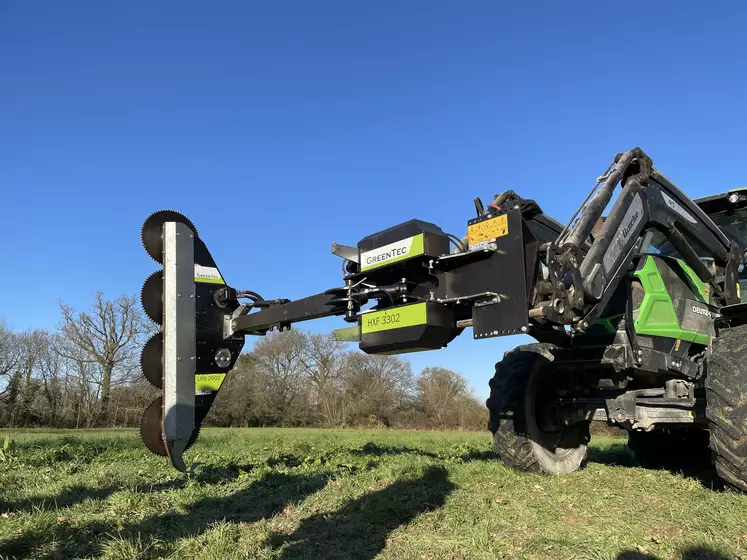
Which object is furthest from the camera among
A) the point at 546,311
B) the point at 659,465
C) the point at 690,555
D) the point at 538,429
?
the point at 659,465

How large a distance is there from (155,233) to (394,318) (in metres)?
2.23

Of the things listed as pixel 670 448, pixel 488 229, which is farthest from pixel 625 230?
pixel 670 448

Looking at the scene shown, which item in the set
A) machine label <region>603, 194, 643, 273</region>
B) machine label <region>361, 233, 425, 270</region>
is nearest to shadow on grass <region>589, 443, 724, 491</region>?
machine label <region>603, 194, 643, 273</region>

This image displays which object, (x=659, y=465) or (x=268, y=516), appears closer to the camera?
(x=268, y=516)

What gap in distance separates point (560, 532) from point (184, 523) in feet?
8.61

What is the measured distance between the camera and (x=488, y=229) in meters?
4.48

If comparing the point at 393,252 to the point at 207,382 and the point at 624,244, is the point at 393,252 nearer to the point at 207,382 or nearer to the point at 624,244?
the point at 624,244

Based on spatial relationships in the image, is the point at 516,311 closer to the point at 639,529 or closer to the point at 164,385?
the point at 639,529

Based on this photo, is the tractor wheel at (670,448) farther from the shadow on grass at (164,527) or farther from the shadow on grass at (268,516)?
the shadow on grass at (164,527)

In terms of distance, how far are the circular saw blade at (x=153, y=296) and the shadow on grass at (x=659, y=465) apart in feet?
17.0

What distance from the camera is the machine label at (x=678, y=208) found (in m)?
5.48

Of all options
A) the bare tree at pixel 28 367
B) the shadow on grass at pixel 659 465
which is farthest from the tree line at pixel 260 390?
the shadow on grass at pixel 659 465

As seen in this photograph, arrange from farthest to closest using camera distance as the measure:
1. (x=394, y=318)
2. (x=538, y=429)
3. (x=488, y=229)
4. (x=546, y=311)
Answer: (x=538, y=429)
(x=394, y=318)
(x=488, y=229)
(x=546, y=311)

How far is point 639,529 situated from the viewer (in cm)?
414
